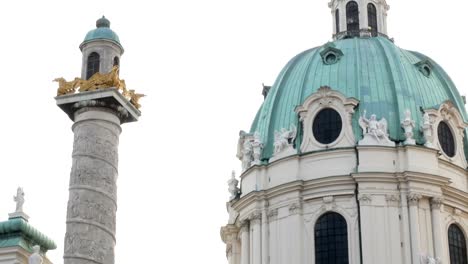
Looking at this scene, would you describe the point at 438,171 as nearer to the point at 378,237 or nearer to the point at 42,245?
the point at 378,237

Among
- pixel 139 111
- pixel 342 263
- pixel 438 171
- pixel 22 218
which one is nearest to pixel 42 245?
pixel 22 218

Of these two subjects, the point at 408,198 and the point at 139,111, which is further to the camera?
the point at 408,198

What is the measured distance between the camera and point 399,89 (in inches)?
2077

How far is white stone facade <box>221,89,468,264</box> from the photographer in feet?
159

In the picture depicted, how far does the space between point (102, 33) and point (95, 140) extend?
3.84 m

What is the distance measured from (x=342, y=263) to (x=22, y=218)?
15.0 meters

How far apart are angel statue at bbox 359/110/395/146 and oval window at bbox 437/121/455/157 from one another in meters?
2.91

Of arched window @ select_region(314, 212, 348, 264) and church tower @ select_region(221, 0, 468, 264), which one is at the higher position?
church tower @ select_region(221, 0, 468, 264)

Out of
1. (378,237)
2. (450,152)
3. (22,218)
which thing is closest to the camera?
(22,218)

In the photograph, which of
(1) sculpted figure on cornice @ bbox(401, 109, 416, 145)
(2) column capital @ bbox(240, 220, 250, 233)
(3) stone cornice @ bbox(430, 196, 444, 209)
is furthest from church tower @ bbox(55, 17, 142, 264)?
(3) stone cornice @ bbox(430, 196, 444, 209)

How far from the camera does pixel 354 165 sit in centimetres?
5009

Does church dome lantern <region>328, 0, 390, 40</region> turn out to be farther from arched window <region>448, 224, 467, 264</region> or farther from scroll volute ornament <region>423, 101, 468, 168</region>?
→ arched window <region>448, 224, 467, 264</region>

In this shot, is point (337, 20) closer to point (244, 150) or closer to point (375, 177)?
point (244, 150)

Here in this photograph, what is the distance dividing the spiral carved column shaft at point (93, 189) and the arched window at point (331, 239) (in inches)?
663
